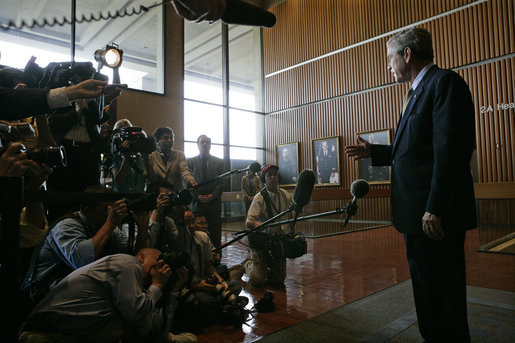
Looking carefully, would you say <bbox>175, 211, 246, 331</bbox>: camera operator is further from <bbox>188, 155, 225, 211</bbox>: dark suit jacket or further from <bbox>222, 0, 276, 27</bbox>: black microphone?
<bbox>222, 0, 276, 27</bbox>: black microphone

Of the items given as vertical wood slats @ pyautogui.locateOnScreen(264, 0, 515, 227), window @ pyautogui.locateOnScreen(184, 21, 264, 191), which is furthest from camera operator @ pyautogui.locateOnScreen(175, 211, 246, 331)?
window @ pyautogui.locateOnScreen(184, 21, 264, 191)

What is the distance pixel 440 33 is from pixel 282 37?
5.31 metres

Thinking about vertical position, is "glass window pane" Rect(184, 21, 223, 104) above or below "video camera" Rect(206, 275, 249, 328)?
above

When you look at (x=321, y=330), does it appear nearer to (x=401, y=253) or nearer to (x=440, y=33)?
(x=401, y=253)

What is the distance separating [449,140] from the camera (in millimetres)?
1437

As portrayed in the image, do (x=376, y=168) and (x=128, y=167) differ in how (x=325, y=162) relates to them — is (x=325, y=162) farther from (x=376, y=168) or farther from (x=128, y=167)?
(x=128, y=167)

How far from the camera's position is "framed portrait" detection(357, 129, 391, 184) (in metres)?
9.73

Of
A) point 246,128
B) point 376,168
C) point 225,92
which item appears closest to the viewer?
point 376,168

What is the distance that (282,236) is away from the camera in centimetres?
321

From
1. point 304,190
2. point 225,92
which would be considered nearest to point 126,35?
point 304,190

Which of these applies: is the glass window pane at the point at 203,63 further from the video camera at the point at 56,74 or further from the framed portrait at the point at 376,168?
the video camera at the point at 56,74

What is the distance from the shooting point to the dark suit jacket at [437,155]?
1.45m

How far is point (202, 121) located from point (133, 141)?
862 centimetres

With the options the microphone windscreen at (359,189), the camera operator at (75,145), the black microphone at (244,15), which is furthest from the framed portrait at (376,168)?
the black microphone at (244,15)
